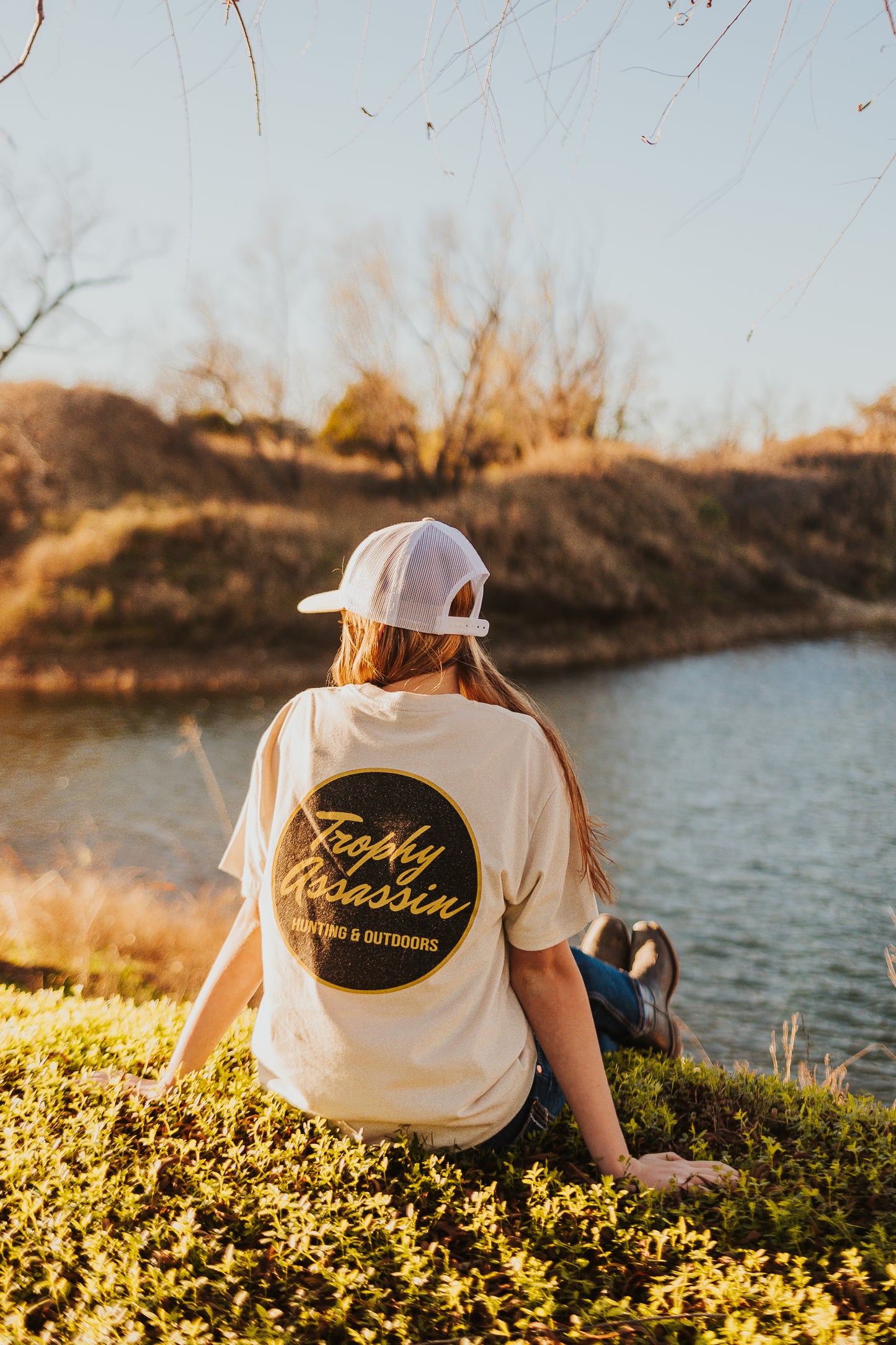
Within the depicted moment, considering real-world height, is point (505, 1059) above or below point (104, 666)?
above

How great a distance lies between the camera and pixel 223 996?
1941 mm

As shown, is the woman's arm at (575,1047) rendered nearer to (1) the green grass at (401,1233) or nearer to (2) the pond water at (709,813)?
(1) the green grass at (401,1233)

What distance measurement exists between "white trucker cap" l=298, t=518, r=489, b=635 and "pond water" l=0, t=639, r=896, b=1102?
4.14 m

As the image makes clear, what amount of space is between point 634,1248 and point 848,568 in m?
Answer: 34.9

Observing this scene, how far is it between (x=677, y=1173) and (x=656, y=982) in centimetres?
101

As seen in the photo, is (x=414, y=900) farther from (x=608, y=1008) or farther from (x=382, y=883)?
(x=608, y=1008)

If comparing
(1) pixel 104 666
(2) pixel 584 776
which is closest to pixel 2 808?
(2) pixel 584 776

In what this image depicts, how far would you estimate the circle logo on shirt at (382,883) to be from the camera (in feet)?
5.31

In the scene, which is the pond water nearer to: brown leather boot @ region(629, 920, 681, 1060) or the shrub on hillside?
brown leather boot @ region(629, 920, 681, 1060)

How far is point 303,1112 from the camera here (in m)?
1.90

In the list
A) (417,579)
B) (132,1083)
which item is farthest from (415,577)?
(132,1083)

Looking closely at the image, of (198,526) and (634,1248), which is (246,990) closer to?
(634,1248)

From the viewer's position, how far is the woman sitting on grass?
1.62 m

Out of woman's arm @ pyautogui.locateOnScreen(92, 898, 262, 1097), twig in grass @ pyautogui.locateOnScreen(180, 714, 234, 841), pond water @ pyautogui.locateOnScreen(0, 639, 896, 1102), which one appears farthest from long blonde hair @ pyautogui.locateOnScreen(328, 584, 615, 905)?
twig in grass @ pyautogui.locateOnScreen(180, 714, 234, 841)
